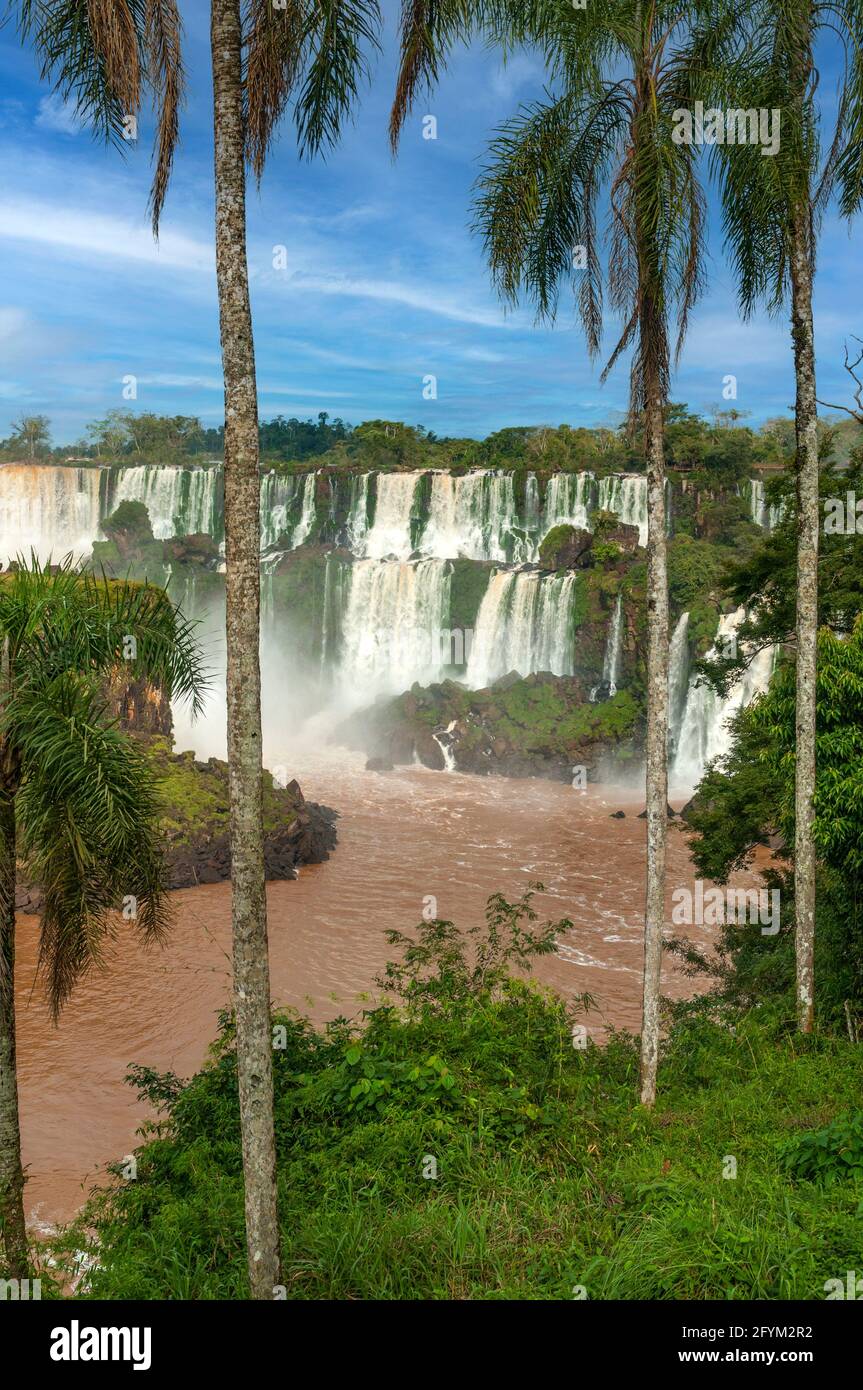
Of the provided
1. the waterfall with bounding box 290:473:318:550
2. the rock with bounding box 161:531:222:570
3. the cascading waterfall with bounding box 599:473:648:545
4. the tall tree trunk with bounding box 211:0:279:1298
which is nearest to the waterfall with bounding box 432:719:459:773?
the cascading waterfall with bounding box 599:473:648:545

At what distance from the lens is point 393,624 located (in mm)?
37469

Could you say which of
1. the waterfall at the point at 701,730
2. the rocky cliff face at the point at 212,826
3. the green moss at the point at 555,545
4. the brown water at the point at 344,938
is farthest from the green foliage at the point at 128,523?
the waterfall at the point at 701,730

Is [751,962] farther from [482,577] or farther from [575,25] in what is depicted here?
[482,577]

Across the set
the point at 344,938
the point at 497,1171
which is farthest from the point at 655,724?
the point at 344,938

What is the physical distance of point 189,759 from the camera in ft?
72.4

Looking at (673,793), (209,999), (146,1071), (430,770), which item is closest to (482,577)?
(430,770)

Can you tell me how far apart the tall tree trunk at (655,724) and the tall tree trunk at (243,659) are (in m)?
3.50

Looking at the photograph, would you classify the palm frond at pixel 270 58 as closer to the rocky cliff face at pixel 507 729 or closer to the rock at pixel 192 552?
the rocky cliff face at pixel 507 729

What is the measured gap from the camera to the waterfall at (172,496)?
43.1 meters

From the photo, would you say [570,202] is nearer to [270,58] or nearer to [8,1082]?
[270,58]

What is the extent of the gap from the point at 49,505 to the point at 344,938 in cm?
3239

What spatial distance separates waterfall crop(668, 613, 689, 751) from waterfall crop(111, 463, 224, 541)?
2181 cm

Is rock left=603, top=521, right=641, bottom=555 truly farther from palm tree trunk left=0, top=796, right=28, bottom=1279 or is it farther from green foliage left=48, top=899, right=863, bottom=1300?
palm tree trunk left=0, top=796, right=28, bottom=1279
